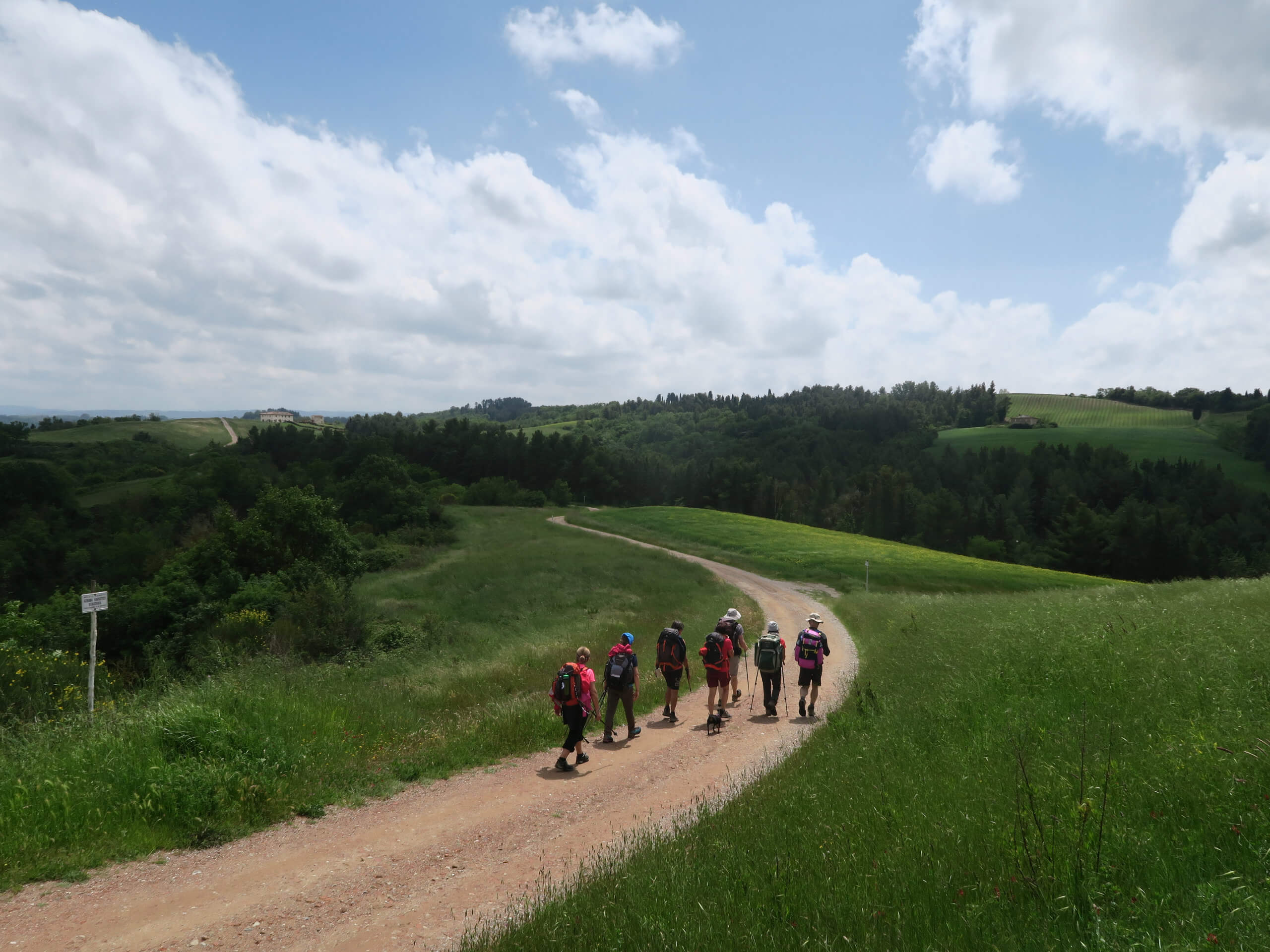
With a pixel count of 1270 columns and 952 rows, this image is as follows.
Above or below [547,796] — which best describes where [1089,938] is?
above

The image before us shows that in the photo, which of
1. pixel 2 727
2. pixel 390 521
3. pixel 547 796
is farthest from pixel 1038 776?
pixel 390 521

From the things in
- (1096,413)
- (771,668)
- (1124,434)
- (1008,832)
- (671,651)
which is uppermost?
(1096,413)

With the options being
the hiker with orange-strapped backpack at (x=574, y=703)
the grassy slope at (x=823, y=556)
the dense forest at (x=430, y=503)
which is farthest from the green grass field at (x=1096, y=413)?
the hiker with orange-strapped backpack at (x=574, y=703)

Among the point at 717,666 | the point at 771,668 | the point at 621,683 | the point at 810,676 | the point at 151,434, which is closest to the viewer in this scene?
the point at 621,683

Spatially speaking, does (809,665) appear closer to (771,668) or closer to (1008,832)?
(771,668)

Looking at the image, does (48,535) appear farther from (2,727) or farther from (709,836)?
(709,836)

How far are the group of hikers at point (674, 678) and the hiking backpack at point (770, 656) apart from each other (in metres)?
0.01

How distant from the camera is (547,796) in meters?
9.74

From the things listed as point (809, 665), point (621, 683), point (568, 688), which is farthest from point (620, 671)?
point (809, 665)

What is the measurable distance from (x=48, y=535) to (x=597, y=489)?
75.5 meters

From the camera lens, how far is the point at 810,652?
14.5 meters

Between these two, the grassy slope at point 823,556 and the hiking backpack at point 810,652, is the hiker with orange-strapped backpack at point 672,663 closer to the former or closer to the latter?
the hiking backpack at point 810,652

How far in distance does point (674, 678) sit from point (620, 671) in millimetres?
1855

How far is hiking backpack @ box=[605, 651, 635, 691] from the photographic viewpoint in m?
12.7
